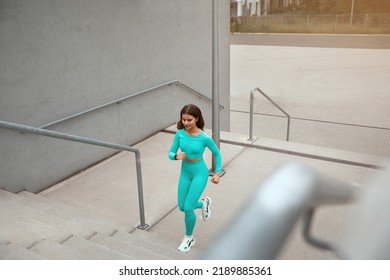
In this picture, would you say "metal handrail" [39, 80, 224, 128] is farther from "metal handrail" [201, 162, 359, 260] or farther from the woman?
"metal handrail" [201, 162, 359, 260]

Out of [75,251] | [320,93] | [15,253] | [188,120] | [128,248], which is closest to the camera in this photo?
[15,253]

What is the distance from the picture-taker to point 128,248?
331 centimetres

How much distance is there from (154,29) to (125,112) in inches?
62.6

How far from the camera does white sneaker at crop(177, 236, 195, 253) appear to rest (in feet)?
11.8

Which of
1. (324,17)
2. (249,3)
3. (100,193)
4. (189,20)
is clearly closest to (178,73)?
(189,20)

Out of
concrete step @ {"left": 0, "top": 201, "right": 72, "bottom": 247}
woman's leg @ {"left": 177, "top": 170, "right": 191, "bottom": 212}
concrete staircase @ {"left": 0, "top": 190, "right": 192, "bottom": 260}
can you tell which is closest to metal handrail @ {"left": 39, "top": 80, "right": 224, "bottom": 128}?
concrete staircase @ {"left": 0, "top": 190, "right": 192, "bottom": 260}

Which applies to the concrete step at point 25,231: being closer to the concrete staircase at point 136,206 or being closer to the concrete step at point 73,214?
the concrete staircase at point 136,206

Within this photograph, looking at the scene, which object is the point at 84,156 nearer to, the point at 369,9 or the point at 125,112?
the point at 125,112

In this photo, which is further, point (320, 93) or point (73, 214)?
point (320, 93)

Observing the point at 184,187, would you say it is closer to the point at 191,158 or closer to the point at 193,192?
the point at 193,192

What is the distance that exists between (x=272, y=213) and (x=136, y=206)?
13.5 ft

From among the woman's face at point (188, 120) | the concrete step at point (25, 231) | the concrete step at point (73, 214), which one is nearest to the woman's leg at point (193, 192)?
the woman's face at point (188, 120)

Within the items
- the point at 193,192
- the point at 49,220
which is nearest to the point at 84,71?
the point at 49,220

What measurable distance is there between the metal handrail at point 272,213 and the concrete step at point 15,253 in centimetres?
243
